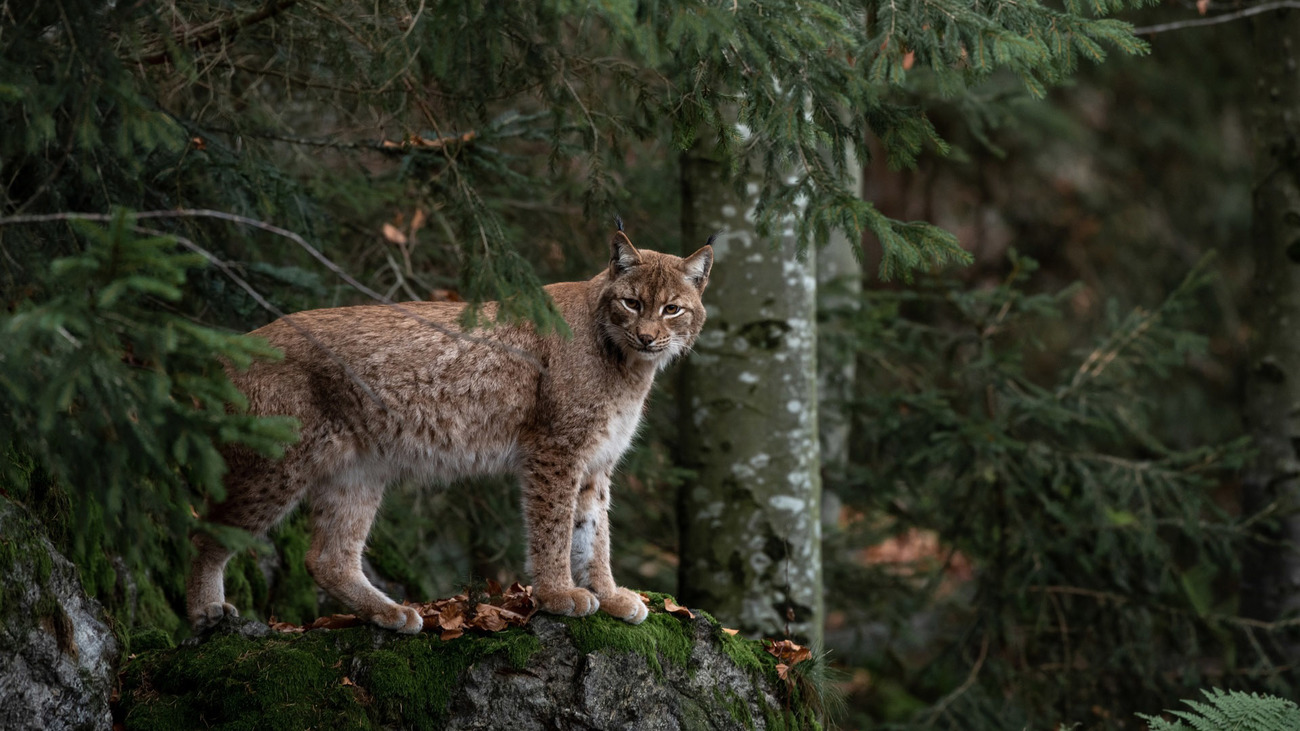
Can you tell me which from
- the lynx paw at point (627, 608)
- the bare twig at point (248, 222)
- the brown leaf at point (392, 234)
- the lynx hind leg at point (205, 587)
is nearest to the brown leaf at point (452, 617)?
the lynx paw at point (627, 608)

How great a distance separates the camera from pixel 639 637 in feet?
15.1

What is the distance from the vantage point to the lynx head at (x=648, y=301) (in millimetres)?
4867

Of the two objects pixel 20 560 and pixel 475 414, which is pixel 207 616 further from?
pixel 475 414

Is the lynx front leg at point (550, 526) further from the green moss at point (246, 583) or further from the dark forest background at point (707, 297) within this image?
the green moss at point (246, 583)

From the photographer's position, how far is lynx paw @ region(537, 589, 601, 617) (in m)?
4.65

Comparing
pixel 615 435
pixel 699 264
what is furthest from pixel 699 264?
pixel 615 435

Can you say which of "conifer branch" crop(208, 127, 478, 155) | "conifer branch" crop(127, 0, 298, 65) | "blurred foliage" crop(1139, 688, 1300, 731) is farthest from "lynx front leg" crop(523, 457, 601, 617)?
"blurred foliage" crop(1139, 688, 1300, 731)

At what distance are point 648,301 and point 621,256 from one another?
238 mm

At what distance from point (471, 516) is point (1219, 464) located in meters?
5.32

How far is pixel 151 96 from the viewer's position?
4512 millimetres

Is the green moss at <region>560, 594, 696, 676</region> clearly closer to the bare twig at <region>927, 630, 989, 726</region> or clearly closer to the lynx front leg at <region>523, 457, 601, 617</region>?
the lynx front leg at <region>523, 457, 601, 617</region>

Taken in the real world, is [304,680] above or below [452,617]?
below

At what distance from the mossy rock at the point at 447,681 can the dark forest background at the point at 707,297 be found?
653mm

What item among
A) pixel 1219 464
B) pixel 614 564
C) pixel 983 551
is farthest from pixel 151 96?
pixel 1219 464
